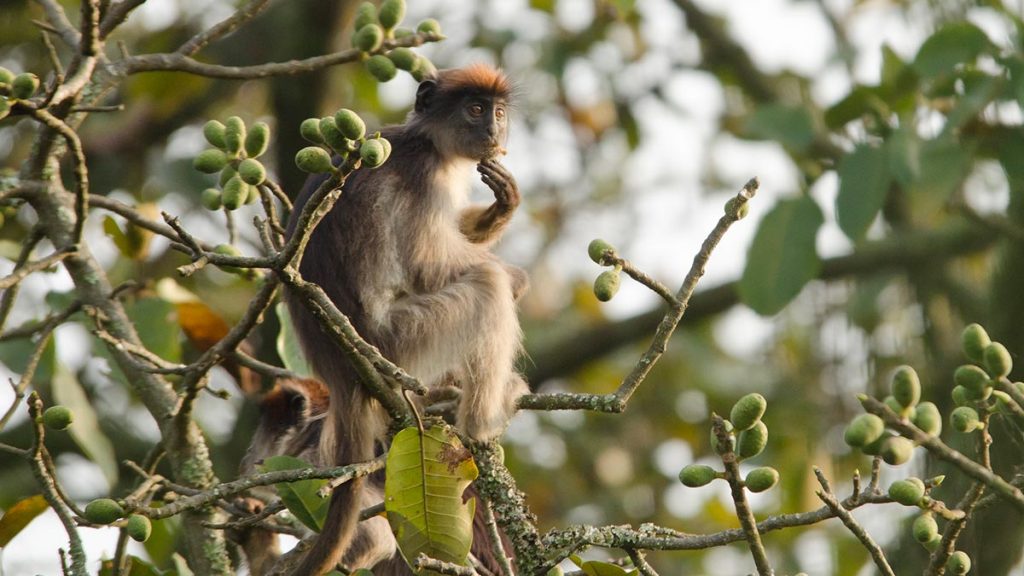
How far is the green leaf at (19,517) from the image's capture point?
3.43 meters

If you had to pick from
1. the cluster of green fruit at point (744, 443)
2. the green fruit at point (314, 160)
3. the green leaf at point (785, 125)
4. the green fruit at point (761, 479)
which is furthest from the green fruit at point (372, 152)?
the green leaf at point (785, 125)

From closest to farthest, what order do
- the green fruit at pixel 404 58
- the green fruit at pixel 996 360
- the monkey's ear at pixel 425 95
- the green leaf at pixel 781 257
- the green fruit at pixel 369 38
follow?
the green fruit at pixel 996 360
the green fruit at pixel 369 38
the green fruit at pixel 404 58
the green leaf at pixel 781 257
the monkey's ear at pixel 425 95

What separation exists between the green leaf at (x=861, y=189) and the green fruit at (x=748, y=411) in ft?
7.37

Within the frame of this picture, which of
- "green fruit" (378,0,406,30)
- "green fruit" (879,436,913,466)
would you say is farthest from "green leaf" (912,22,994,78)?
"green fruit" (879,436,913,466)

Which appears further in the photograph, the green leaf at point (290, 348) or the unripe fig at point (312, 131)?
the green leaf at point (290, 348)

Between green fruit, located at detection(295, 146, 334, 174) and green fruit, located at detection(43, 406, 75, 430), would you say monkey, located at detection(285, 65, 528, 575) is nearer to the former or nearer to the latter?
green fruit, located at detection(43, 406, 75, 430)

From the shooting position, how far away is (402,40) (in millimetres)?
3805

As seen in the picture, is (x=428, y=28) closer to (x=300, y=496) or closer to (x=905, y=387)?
(x=300, y=496)

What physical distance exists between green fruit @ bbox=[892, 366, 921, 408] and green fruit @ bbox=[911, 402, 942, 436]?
0.04 meters

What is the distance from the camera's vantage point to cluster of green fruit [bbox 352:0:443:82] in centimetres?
371

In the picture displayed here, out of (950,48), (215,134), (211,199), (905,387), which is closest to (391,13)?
(211,199)

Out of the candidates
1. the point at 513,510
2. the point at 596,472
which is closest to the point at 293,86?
the point at 596,472

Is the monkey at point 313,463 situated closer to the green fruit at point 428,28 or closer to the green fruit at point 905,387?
the green fruit at point 428,28

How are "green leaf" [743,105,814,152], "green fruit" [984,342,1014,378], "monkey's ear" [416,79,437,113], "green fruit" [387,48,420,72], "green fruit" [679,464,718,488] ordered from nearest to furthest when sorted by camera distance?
"green fruit" [984,342,1014,378], "green fruit" [679,464,718,488], "green fruit" [387,48,420,72], "monkey's ear" [416,79,437,113], "green leaf" [743,105,814,152]
